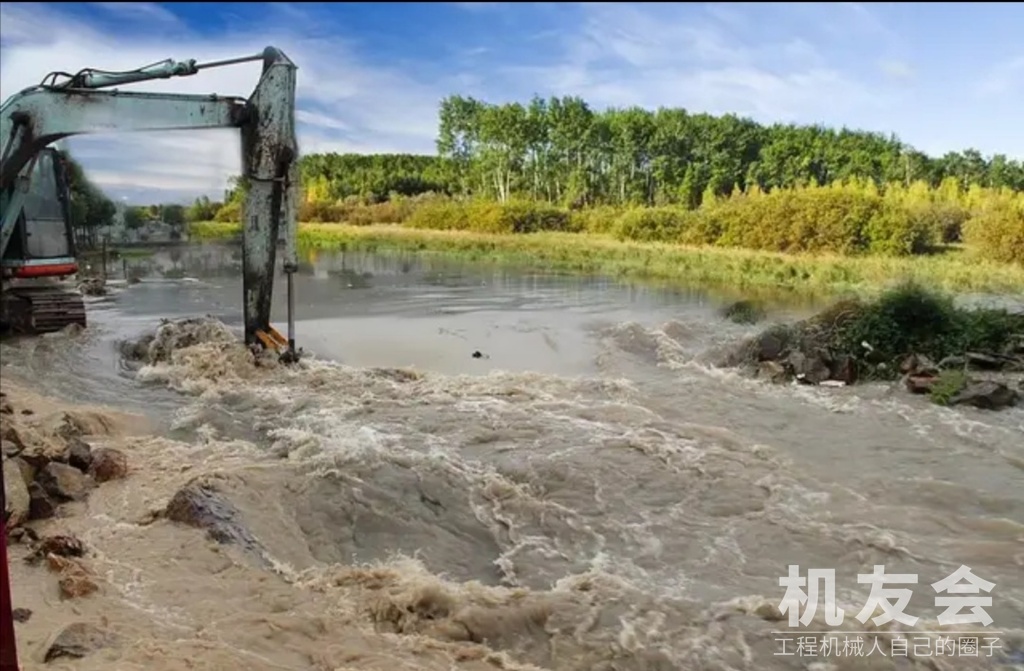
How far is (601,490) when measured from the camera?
6.05 meters

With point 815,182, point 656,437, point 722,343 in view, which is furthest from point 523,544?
point 815,182

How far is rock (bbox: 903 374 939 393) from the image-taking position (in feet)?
28.7

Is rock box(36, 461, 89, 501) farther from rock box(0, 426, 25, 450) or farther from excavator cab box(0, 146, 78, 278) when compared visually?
excavator cab box(0, 146, 78, 278)

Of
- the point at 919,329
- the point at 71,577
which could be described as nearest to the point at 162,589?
the point at 71,577

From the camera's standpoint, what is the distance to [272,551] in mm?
4941

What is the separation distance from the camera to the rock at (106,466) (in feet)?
19.6

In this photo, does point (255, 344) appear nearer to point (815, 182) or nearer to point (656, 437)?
point (656, 437)

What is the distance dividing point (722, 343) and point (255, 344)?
6614 mm

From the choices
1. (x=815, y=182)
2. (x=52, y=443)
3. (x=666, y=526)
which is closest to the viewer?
(x=666, y=526)

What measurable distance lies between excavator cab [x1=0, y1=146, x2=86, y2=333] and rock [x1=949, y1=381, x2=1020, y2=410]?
11463 mm

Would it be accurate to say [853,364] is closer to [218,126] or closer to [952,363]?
[952,363]

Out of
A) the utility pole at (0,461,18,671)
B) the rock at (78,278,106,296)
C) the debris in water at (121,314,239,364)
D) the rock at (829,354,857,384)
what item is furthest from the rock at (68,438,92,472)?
the rock at (78,278,106,296)

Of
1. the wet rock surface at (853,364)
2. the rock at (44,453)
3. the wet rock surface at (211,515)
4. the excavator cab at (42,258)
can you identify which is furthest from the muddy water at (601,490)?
the rock at (44,453)

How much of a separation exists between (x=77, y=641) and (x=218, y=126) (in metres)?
6.54
